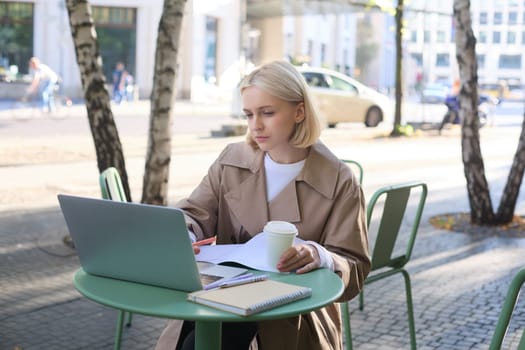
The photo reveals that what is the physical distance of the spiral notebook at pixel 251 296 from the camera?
91.5 inches

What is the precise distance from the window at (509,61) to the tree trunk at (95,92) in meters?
71.1

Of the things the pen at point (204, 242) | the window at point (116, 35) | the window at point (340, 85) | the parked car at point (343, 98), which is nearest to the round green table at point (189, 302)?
the pen at point (204, 242)

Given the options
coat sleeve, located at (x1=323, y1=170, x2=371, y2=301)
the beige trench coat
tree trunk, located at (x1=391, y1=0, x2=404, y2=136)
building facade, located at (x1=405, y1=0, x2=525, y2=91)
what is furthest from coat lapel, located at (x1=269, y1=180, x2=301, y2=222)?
building facade, located at (x1=405, y1=0, x2=525, y2=91)

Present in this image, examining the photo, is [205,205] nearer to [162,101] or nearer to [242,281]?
[242,281]

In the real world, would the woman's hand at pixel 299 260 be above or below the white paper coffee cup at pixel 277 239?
below

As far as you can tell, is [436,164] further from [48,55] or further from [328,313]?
[48,55]

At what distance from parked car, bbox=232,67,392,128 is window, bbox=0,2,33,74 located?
17158 mm

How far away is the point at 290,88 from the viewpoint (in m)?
3.12

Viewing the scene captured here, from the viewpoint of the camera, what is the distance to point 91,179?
11.6 metres

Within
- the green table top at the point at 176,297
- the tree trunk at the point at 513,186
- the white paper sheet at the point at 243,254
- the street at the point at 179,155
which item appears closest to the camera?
the green table top at the point at 176,297

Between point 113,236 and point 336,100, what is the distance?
823 inches

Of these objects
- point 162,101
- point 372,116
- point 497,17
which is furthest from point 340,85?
point 497,17

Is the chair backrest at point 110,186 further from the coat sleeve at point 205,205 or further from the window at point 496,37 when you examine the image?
the window at point 496,37

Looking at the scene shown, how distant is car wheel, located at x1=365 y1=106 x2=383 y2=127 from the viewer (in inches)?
939
